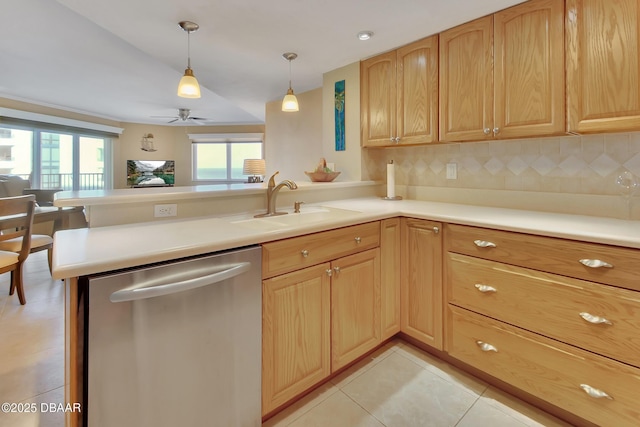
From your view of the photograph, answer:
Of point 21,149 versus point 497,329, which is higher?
point 21,149

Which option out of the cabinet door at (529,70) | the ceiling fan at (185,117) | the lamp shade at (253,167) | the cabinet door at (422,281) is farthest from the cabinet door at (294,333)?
the ceiling fan at (185,117)

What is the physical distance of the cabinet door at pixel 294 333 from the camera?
1397mm

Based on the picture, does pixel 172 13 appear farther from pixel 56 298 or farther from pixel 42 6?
pixel 56 298

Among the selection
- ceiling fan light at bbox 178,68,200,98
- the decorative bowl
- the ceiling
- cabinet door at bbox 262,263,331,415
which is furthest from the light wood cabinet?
ceiling fan light at bbox 178,68,200,98

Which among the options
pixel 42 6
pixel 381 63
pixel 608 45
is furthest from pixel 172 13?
pixel 608 45

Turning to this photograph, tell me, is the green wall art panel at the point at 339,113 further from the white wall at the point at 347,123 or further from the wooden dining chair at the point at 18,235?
the wooden dining chair at the point at 18,235

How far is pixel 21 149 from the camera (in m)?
5.37

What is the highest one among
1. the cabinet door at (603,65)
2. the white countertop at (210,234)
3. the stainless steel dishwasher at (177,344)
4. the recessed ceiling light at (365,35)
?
the recessed ceiling light at (365,35)

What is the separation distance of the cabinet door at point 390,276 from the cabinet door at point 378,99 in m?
0.88

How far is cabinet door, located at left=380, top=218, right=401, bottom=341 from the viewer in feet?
6.36

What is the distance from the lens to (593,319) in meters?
1.32

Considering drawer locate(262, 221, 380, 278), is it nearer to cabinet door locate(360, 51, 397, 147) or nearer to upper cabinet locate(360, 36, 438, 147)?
upper cabinet locate(360, 36, 438, 147)

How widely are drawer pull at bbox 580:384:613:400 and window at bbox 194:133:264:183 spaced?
23.2 ft

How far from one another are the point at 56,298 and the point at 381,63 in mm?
3559
